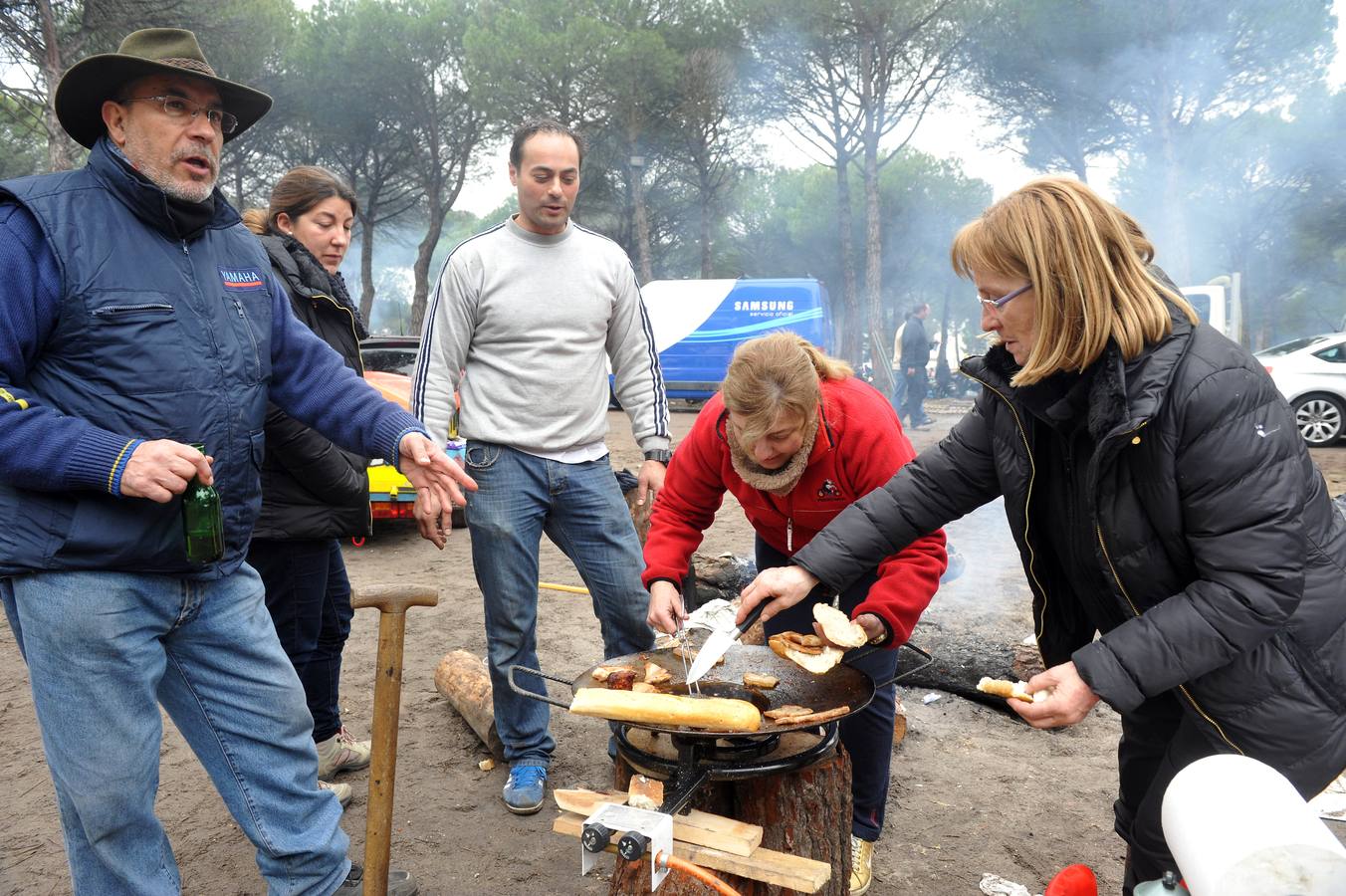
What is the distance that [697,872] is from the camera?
1.93 metres

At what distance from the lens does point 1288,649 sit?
189cm

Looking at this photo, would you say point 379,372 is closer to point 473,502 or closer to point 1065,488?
point 473,502

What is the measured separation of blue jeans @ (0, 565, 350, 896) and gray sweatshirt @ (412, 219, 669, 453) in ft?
3.92

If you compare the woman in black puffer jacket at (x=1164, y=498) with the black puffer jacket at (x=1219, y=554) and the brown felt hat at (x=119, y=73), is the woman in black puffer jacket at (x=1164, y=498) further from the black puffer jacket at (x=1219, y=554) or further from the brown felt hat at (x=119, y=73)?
the brown felt hat at (x=119, y=73)

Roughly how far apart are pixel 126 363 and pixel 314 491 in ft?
3.65

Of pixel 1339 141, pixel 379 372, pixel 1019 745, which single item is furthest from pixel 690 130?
pixel 1019 745

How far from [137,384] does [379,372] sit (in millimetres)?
6804

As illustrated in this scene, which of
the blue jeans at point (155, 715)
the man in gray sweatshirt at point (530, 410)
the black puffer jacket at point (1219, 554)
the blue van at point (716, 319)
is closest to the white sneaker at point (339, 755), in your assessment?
the man in gray sweatshirt at point (530, 410)

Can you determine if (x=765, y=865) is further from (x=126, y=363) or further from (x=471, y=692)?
(x=471, y=692)

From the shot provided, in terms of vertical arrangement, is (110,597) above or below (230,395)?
below

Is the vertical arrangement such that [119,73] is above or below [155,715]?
above

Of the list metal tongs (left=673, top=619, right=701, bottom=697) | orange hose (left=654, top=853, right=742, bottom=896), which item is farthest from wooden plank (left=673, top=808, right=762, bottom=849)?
metal tongs (left=673, top=619, right=701, bottom=697)

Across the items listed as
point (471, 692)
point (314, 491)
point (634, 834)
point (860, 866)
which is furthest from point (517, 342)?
point (860, 866)

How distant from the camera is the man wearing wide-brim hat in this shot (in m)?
1.94
